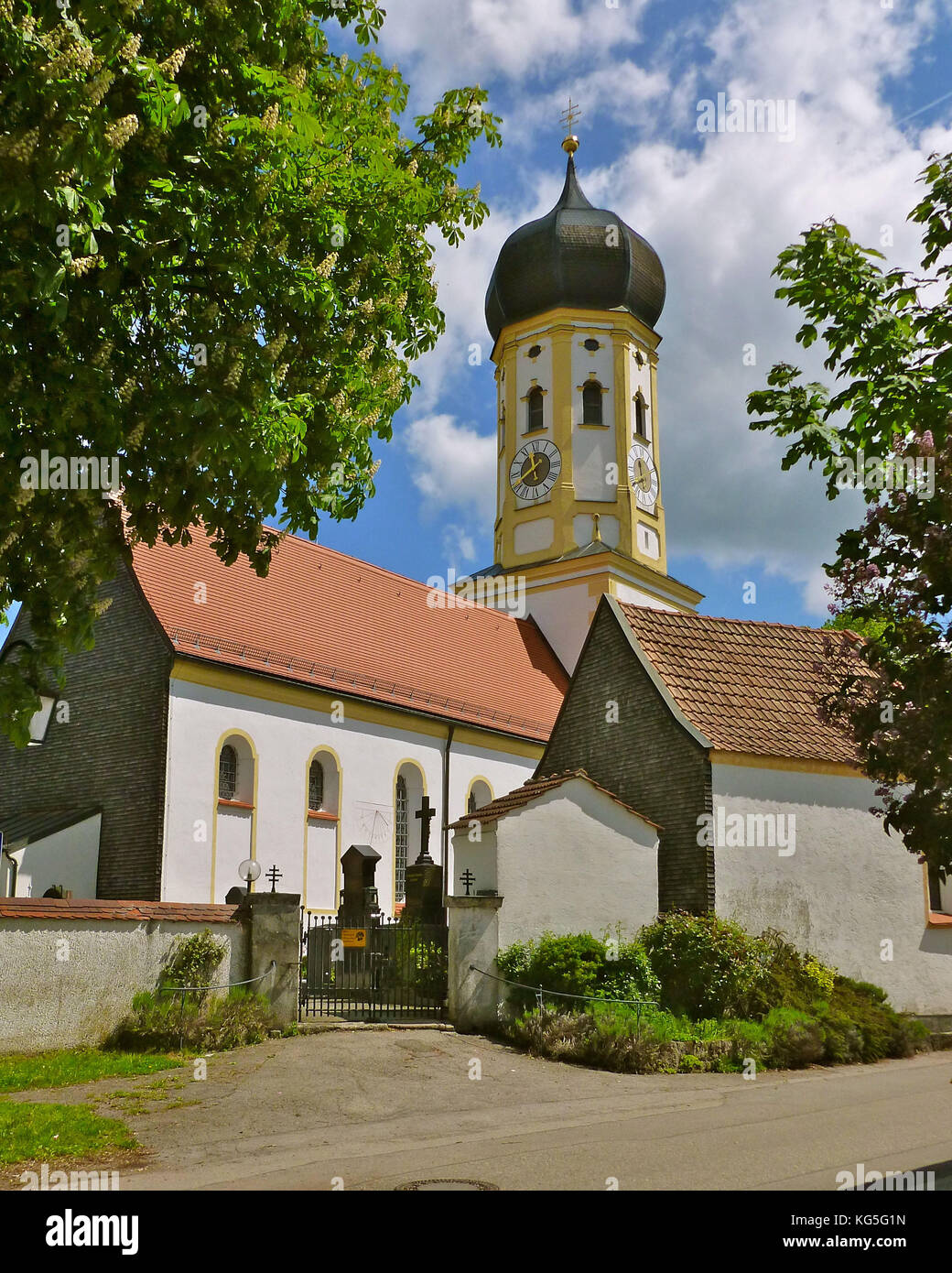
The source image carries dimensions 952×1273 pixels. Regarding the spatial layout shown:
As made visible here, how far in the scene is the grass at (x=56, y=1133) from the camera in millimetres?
8430

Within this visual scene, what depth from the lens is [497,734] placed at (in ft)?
98.9

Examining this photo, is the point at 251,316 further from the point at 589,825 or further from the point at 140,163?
the point at 589,825

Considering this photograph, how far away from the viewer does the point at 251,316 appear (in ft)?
29.1

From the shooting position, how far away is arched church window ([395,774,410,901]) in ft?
88.4

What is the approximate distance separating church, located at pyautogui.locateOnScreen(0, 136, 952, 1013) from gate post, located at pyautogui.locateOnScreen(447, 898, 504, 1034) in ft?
1.96

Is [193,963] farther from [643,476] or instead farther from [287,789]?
[643,476]

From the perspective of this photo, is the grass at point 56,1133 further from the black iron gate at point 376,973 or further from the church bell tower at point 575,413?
the church bell tower at point 575,413

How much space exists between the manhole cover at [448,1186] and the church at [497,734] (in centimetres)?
729

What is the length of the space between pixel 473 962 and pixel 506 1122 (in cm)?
572

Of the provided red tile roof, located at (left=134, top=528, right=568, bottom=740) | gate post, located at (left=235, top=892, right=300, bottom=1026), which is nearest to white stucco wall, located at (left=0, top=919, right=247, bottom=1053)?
gate post, located at (left=235, top=892, right=300, bottom=1026)

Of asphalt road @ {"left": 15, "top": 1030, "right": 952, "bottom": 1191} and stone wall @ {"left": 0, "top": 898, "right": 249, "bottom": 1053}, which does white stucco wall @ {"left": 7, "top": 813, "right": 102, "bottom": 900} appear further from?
asphalt road @ {"left": 15, "top": 1030, "right": 952, "bottom": 1191}

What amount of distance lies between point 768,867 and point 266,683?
10.9m
